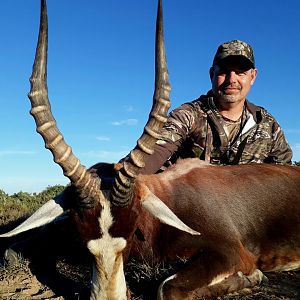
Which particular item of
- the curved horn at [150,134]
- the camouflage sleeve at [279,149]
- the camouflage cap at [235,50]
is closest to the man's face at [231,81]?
the camouflage cap at [235,50]

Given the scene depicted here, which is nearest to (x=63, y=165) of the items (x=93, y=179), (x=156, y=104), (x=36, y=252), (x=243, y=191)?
(x=93, y=179)

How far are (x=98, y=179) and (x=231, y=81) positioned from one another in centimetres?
365

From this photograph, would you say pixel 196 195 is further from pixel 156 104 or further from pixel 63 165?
pixel 63 165

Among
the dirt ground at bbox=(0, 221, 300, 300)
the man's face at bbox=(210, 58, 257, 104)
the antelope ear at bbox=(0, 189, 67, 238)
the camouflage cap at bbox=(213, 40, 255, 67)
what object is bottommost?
the dirt ground at bbox=(0, 221, 300, 300)

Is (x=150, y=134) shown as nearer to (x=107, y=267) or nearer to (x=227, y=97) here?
(x=107, y=267)

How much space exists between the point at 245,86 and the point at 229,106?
0.39m

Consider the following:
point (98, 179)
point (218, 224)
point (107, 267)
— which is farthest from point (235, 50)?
point (107, 267)

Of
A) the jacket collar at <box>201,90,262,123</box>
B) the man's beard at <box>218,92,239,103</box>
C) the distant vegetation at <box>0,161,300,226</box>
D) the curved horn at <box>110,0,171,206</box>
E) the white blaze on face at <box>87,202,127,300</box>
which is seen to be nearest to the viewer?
the white blaze on face at <box>87,202,127,300</box>

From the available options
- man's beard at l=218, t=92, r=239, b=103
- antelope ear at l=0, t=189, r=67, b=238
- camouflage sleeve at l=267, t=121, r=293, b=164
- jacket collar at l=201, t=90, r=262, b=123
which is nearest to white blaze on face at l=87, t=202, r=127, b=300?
antelope ear at l=0, t=189, r=67, b=238

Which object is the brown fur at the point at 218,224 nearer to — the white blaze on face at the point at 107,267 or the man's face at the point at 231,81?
the white blaze on face at the point at 107,267

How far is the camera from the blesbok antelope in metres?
4.02

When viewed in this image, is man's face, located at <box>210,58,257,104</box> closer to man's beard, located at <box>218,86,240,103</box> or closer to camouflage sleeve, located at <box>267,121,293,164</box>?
man's beard, located at <box>218,86,240,103</box>

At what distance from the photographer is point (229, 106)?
292 inches

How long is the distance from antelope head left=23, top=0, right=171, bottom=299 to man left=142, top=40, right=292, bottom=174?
2705 mm
